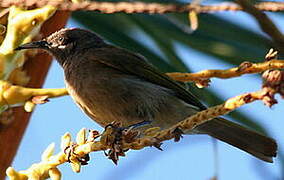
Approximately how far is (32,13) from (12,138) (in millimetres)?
347

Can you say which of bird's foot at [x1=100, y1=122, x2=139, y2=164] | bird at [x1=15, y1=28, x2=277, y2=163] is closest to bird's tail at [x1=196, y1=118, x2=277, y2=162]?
bird at [x1=15, y1=28, x2=277, y2=163]

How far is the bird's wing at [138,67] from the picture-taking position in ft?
10.3

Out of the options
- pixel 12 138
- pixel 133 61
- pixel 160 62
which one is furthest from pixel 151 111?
pixel 12 138

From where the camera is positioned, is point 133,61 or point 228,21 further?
point 133,61

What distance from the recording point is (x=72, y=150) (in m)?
1.46

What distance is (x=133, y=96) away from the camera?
314 centimetres

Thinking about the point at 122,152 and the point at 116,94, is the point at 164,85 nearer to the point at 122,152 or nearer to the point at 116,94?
the point at 116,94

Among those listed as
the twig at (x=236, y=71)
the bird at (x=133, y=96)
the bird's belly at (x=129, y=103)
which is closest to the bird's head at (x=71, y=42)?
the bird at (x=133, y=96)

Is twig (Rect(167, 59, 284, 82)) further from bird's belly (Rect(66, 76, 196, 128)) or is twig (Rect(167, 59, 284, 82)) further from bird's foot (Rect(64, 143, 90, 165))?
bird's belly (Rect(66, 76, 196, 128))

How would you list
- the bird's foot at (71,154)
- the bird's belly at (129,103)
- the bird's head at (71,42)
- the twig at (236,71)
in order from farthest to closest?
the bird's head at (71,42), the bird's belly at (129,103), the bird's foot at (71,154), the twig at (236,71)

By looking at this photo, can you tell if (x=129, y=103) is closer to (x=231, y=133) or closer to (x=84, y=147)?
(x=231, y=133)

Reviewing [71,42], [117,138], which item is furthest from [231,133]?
[117,138]

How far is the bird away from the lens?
3023 millimetres

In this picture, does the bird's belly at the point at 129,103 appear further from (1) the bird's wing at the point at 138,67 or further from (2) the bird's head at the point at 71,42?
(2) the bird's head at the point at 71,42
